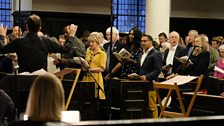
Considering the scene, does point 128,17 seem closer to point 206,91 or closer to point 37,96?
point 206,91

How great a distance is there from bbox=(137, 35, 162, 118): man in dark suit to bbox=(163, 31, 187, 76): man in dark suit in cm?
72

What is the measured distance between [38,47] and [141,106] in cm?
208

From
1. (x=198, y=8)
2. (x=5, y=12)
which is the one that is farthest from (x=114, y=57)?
(x=198, y=8)

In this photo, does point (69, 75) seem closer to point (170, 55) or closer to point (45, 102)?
point (170, 55)

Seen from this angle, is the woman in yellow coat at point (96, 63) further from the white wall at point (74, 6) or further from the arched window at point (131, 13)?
the arched window at point (131, 13)

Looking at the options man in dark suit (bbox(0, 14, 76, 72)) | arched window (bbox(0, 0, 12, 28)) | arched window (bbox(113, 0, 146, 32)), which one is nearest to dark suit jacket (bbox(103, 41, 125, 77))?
man in dark suit (bbox(0, 14, 76, 72))

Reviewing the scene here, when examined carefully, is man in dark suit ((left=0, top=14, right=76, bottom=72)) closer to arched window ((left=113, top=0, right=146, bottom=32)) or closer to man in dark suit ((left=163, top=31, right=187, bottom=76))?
man in dark suit ((left=163, top=31, right=187, bottom=76))

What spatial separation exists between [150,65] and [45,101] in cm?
507

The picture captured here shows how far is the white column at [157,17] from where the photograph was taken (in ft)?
43.5

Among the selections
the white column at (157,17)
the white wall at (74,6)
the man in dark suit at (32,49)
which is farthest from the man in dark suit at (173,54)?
the white wall at (74,6)

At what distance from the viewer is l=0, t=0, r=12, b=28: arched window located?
17.3 meters

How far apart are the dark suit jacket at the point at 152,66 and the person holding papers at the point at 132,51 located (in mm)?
278

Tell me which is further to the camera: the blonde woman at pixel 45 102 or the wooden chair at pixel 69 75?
the wooden chair at pixel 69 75

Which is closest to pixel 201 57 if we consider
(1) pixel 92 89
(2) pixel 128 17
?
(1) pixel 92 89
